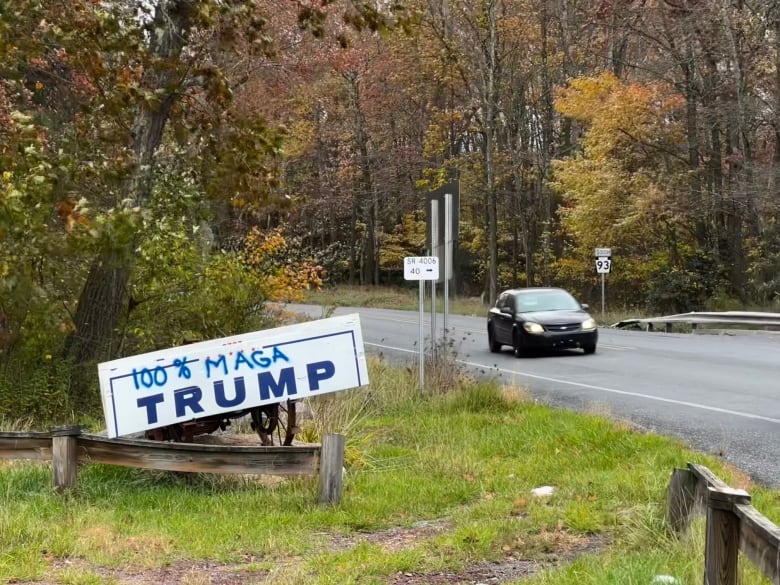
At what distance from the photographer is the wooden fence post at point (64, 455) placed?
698 centimetres

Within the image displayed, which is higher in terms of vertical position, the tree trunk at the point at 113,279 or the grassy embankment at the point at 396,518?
the tree trunk at the point at 113,279

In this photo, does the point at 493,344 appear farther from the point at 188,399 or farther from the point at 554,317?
the point at 188,399

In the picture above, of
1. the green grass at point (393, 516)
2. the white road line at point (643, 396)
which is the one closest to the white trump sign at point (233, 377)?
the green grass at point (393, 516)

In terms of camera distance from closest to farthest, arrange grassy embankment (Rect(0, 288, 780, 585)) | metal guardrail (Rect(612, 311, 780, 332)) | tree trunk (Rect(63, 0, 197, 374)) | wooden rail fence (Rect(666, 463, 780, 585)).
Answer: wooden rail fence (Rect(666, 463, 780, 585)) < grassy embankment (Rect(0, 288, 780, 585)) < tree trunk (Rect(63, 0, 197, 374)) < metal guardrail (Rect(612, 311, 780, 332))

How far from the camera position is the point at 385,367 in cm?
1430

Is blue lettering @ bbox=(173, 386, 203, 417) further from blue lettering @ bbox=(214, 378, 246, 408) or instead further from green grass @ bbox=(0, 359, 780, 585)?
green grass @ bbox=(0, 359, 780, 585)

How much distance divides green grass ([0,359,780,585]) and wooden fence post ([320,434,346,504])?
0.41 ft

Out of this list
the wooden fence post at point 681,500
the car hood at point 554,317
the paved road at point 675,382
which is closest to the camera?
the wooden fence post at point 681,500

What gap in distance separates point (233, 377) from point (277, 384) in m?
0.36

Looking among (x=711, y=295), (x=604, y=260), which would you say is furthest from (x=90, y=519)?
(x=711, y=295)

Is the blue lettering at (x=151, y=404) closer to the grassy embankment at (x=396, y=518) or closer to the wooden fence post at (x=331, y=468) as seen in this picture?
the grassy embankment at (x=396, y=518)

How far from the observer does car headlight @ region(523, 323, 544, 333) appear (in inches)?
738

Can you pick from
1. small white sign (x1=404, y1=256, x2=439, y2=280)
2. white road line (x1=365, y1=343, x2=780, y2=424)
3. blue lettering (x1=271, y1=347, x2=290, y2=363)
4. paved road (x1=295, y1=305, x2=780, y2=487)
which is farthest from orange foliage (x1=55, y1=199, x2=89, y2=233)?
white road line (x1=365, y1=343, x2=780, y2=424)

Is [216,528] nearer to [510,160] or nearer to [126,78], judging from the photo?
[126,78]
